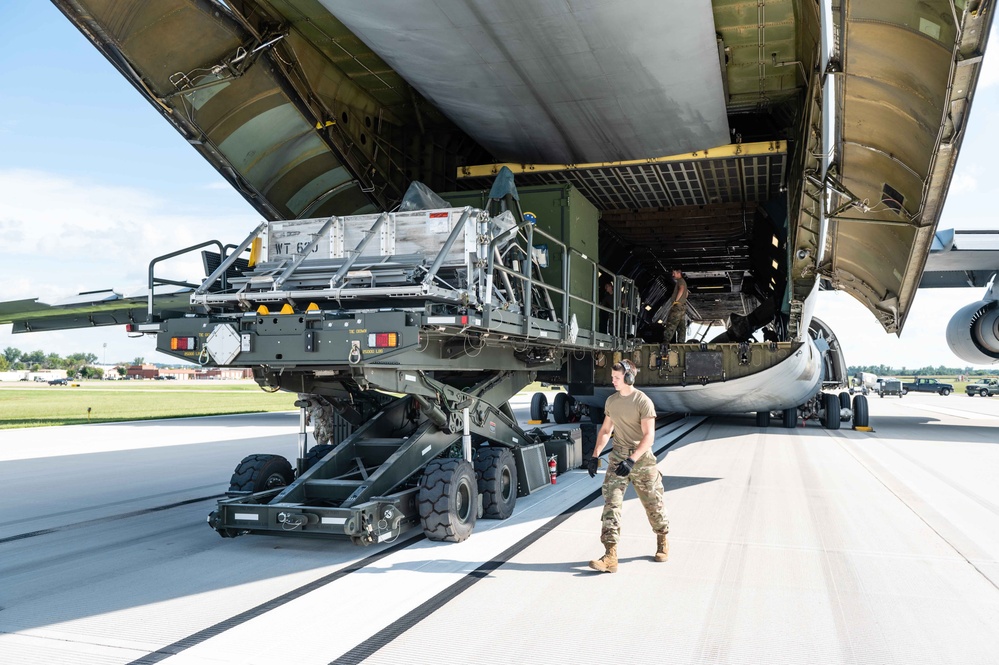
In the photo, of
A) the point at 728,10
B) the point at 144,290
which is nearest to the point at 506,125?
the point at 728,10

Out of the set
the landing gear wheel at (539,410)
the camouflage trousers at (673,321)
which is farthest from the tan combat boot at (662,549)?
the landing gear wheel at (539,410)

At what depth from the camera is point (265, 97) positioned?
8586 millimetres

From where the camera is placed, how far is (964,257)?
A: 19.4 meters

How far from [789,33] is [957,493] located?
236 inches

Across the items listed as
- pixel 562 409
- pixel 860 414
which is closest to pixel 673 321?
pixel 562 409

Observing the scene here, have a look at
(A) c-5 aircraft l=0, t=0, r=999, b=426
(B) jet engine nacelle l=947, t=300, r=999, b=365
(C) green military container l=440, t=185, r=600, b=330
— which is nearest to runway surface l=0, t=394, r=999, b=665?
(C) green military container l=440, t=185, r=600, b=330

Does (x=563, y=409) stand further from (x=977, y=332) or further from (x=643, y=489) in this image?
(x=643, y=489)

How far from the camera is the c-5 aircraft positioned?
291 inches

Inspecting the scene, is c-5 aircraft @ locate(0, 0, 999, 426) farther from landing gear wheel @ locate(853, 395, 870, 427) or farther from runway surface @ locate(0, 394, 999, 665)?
landing gear wheel @ locate(853, 395, 870, 427)

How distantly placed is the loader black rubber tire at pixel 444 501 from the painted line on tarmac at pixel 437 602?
484mm

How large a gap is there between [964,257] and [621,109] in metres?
14.8

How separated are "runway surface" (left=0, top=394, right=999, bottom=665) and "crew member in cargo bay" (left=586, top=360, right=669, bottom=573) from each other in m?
0.21

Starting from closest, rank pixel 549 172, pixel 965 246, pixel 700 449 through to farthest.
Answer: pixel 549 172 → pixel 700 449 → pixel 965 246

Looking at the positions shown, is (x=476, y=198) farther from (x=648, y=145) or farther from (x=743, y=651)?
(x=743, y=651)
